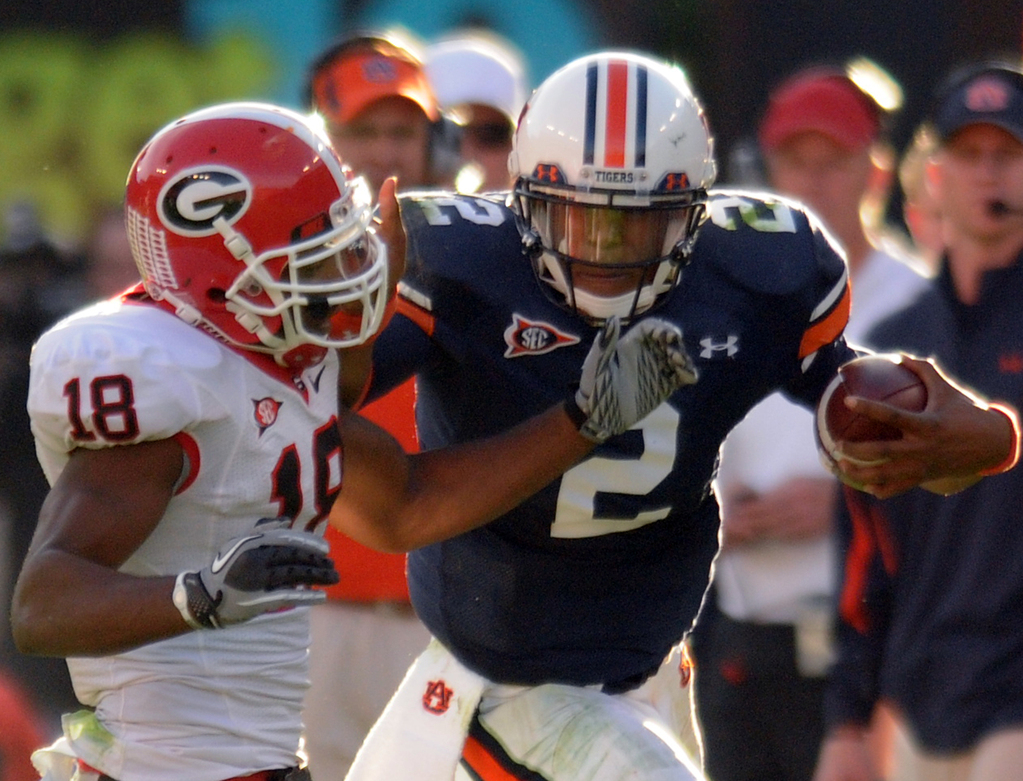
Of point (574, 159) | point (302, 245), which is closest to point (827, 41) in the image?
point (574, 159)

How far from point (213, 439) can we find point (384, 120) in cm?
216

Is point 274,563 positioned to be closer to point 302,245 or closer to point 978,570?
point 302,245

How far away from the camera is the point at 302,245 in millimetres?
2588

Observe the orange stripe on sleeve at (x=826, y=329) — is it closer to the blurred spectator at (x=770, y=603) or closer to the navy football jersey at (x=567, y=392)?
the navy football jersey at (x=567, y=392)

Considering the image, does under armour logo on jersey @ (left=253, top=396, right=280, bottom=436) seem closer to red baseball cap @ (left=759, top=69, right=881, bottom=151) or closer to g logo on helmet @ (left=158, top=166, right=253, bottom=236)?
g logo on helmet @ (left=158, top=166, right=253, bottom=236)

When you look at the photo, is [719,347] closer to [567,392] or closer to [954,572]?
[567,392]

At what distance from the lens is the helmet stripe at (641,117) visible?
118 inches

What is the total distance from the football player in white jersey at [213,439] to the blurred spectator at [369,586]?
1.30 metres

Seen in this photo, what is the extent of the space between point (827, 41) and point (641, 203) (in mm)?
4348

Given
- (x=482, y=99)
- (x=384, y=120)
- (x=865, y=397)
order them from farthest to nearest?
(x=482, y=99) < (x=384, y=120) < (x=865, y=397)

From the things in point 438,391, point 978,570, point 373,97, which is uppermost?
point 373,97

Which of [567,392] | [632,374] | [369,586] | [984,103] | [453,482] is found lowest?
[369,586]

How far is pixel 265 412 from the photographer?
8.38 ft

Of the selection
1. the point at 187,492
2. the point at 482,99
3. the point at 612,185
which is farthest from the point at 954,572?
the point at 482,99
